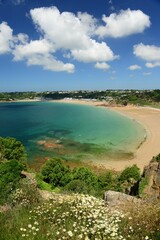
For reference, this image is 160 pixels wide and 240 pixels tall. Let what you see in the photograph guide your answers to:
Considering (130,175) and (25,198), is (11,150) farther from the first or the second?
(25,198)

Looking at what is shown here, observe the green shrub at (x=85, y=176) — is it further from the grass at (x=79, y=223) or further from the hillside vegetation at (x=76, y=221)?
the grass at (x=79, y=223)

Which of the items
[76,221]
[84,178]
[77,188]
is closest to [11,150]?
[84,178]

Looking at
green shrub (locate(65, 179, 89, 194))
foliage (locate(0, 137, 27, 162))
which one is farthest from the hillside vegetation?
foliage (locate(0, 137, 27, 162))

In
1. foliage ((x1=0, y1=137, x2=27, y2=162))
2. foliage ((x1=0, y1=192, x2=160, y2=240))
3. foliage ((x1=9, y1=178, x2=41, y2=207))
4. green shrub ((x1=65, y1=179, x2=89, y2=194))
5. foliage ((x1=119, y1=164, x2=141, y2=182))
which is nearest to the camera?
foliage ((x1=0, y1=192, x2=160, y2=240))

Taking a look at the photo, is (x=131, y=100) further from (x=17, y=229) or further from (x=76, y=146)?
(x=17, y=229)

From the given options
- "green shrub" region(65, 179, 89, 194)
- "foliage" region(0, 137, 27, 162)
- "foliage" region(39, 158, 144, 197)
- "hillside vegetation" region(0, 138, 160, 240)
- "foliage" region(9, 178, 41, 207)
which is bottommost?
"foliage" region(39, 158, 144, 197)

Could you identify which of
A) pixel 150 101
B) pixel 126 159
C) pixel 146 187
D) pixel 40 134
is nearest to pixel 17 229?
pixel 146 187

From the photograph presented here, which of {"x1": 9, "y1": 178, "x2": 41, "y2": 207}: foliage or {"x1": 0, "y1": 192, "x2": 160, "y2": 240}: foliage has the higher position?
{"x1": 0, "y1": 192, "x2": 160, "y2": 240}: foliage

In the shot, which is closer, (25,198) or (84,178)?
(25,198)

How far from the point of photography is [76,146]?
63562 millimetres

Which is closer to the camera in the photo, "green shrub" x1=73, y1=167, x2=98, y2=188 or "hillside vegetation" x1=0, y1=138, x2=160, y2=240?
"hillside vegetation" x1=0, y1=138, x2=160, y2=240

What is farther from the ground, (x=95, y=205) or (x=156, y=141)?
(x=95, y=205)

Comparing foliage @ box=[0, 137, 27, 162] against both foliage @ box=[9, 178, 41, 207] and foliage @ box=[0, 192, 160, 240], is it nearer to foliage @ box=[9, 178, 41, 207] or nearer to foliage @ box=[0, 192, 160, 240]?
foliage @ box=[9, 178, 41, 207]

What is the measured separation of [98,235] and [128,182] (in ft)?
77.9
